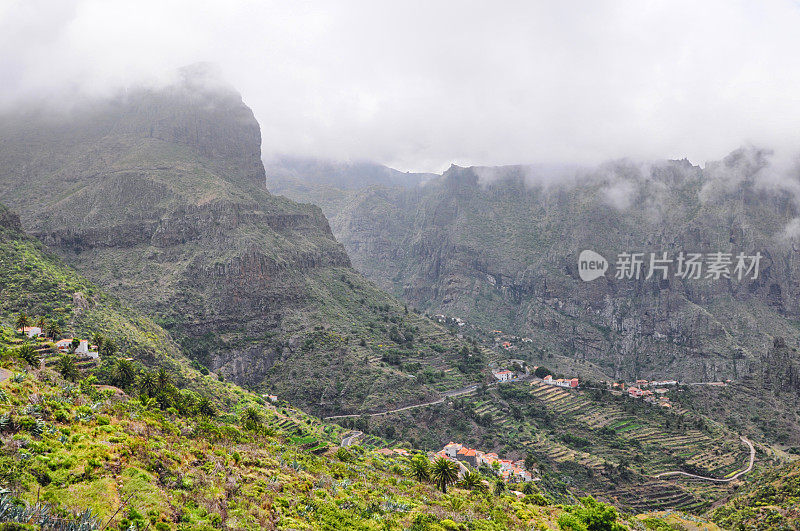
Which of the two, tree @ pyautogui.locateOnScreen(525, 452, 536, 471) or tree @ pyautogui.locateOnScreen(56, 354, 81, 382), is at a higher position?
tree @ pyautogui.locateOnScreen(56, 354, 81, 382)

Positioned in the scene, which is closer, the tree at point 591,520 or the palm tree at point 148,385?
the tree at point 591,520

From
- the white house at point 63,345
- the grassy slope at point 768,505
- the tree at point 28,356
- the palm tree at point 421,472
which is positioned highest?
the tree at point 28,356

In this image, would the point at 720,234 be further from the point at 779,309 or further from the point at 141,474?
the point at 141,474

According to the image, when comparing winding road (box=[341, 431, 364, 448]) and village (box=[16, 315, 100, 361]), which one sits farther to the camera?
winding road (box=[341, 431, 364, 448])

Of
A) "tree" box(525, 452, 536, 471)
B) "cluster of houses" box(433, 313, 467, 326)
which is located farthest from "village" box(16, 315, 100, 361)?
"cluster of houses" box(433, 313, 467, 326)

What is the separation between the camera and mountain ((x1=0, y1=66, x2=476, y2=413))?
93.6 meters

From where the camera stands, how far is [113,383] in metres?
43.9

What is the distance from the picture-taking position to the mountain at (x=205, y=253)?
307 ft

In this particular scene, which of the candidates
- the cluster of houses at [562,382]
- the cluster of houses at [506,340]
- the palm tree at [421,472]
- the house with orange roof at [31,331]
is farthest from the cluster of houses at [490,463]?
the cluster of houses at [506,340]

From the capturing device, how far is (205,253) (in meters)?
107

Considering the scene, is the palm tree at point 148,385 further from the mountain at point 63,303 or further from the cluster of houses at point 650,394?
the cluster of houses at point 650,394

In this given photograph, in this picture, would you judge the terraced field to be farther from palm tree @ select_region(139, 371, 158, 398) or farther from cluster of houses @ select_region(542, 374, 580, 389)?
palm tree @ select_region(139, 371, 158, 398)

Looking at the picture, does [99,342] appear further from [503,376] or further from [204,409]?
[503,376]

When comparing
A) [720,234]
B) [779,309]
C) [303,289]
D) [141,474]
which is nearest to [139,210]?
[303,289]
